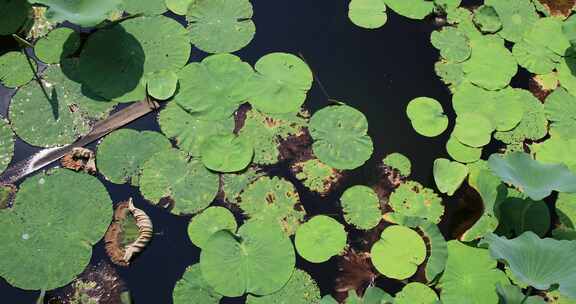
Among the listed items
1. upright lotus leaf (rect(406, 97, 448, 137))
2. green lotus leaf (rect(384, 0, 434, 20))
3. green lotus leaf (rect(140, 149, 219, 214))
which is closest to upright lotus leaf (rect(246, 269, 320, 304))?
green lotus leaf (rect(140, 149, 219, 214))

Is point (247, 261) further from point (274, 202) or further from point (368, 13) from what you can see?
point (368, 13)

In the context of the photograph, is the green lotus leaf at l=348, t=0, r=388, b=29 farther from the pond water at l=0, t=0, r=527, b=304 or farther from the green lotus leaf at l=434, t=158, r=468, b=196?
the green lotus leaf at l=434, t=158, r=468, b=196

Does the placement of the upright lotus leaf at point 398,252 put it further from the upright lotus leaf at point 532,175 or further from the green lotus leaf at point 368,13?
the green lotus leaf at point 368,13

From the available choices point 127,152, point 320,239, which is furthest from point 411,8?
point 127,152

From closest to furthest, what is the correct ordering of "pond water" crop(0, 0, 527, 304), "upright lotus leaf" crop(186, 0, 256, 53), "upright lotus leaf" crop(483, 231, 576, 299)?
"upright lotus leaf" crop(483, 231, 576, 299)
"pond water" crop(0, 0, 527, 304)
"upright lotus leaf" crop(186, 0, 256, 53)

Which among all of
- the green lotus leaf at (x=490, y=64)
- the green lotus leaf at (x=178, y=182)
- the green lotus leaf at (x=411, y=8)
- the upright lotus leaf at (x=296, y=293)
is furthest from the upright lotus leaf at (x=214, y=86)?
the green lotus leaf at (x=490, y=64)

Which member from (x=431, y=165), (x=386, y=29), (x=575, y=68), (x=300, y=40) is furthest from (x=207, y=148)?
(x=575, y=68)
